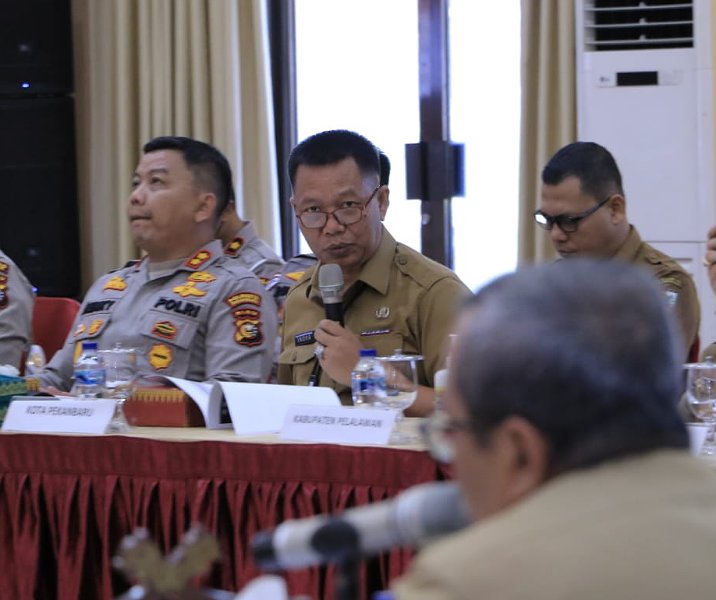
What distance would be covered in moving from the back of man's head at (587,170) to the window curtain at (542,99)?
1116 mm

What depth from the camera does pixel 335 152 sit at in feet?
9.14

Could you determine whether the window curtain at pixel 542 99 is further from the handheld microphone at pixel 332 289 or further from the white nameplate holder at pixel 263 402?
the white nameplate holder at pixel 263 402

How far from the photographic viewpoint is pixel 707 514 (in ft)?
2.85

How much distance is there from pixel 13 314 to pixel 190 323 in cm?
→ 74

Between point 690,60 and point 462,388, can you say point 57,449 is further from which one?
point 690,60

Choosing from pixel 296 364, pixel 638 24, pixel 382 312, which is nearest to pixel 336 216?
pixel 382 312

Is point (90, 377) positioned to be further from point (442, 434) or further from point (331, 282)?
point (442, 434)

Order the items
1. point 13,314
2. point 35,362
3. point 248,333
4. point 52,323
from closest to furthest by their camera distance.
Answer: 1. point 248,333
2. point 35,362
3. point 13,314
4. point 52,323

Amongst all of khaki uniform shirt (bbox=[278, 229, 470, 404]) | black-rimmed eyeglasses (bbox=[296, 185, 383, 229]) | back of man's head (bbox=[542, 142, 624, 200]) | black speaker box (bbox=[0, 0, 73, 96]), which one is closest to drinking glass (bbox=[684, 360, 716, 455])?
khaki uniform shirt (bbox=[278, 229, 470, 404])

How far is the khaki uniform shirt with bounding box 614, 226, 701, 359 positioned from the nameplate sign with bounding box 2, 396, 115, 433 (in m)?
1.36

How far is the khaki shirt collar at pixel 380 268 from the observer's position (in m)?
2.77

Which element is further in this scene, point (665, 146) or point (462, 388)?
point (665, 146)

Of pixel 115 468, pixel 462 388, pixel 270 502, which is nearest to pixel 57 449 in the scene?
pixel 115 468

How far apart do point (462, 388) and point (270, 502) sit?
1292mm
